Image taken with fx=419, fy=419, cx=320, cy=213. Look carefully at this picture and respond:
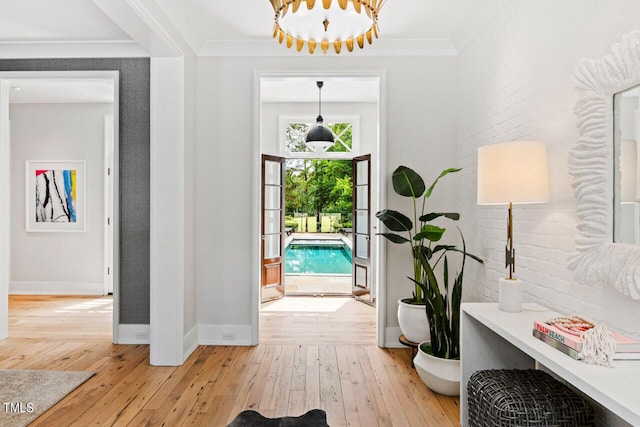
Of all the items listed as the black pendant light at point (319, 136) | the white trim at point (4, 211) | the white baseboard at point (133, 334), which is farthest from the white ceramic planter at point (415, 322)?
the white trim at point (4, 211)

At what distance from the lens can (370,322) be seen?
4660mm

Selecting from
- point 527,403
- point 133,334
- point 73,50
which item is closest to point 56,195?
point 73,50

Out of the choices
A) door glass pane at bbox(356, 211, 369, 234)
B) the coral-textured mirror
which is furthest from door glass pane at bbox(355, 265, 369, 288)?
the coral-textured mirror

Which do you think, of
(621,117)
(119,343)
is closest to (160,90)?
(119,343)

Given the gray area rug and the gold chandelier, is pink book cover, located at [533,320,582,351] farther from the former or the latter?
the gray area rug

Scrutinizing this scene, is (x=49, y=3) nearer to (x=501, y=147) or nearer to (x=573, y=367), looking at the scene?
(x=501, y=147)

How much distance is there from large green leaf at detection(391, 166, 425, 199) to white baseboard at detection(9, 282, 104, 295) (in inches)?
178

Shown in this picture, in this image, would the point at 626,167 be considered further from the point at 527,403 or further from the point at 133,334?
the point at 133,334

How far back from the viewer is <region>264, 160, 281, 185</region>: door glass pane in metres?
5.85

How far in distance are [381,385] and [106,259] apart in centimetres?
447

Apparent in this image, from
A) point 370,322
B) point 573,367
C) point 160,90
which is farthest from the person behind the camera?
point 370,322

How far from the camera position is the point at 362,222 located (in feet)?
20.1

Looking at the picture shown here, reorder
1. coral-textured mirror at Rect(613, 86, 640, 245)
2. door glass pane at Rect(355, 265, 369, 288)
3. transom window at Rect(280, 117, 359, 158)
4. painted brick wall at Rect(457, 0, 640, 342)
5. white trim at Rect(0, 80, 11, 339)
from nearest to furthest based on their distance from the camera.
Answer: coral-textured mirror at Rect(613, 86, 640, 245)
painted brick wall at Rect(457, 0, 640, 342)
white trim at Rect(0, 80, 11, 339)
door glass pane at Rect(355, 265, 369, 288)
transom window at Rect(280, 117, 359, 158)

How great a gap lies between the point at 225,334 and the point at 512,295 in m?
2.59
